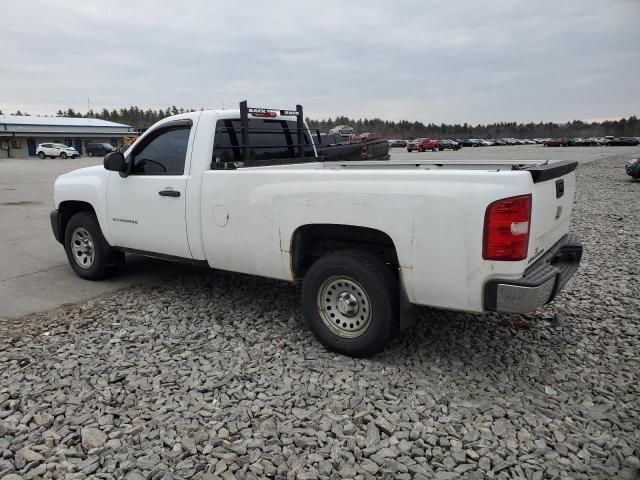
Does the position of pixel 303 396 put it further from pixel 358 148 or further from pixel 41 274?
pixel 358 148

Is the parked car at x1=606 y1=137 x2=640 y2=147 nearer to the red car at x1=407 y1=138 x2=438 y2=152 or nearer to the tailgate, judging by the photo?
the red car at x1=407 y1=138 x2=438 y2=152

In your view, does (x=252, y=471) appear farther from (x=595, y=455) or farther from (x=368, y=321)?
(x=595, y=455)

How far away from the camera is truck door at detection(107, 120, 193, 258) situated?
16.0 feet

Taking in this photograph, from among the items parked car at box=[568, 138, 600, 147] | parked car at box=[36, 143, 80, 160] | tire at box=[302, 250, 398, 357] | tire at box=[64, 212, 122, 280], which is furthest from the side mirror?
parked car at box=[568, 138, 600, 147]

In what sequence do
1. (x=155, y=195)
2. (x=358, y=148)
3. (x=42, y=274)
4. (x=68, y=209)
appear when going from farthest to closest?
(x=358, y=148) < (x=42, y=274) < (x=68, y=209) < (x=155, y=195)

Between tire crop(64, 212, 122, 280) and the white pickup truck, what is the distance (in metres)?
0.02

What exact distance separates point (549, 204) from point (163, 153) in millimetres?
3667

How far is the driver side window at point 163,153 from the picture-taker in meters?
5.00

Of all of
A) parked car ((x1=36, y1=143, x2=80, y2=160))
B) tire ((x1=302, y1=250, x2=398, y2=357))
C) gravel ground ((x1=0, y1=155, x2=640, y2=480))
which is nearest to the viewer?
gravel ground ((x1=0, y1=155, x2=640, y2=480))

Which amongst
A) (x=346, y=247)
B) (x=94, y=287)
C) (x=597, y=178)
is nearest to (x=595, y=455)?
(x=346, y=247)

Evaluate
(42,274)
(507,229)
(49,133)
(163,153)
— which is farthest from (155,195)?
(49,133)

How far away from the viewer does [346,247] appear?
4117mm

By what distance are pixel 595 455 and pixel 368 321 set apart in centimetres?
167

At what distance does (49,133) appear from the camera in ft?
199
